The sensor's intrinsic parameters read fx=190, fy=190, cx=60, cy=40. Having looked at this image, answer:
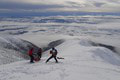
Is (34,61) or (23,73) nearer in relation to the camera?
(23,73)

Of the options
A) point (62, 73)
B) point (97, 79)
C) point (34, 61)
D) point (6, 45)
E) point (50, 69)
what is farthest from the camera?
point (6, 45)

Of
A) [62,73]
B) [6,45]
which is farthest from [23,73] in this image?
[6,45]

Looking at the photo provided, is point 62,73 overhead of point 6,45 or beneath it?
overhead

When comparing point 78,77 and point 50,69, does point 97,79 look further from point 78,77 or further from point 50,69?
point 50,69

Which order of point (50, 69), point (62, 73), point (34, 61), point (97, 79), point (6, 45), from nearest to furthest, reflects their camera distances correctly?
point (97, 79) → point (62, 73) → point (50, 69) → point (34, 61) → point (6, 45)

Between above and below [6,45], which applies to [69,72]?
above

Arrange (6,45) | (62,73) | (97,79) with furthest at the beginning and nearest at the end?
(6,45)
(62,73)
(97,79)

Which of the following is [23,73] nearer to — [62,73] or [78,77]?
[62,73]

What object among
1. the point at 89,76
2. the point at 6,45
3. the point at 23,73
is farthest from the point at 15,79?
the point at 6,45

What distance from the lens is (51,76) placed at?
18281 millimetres

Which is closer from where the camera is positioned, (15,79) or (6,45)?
(15,79)

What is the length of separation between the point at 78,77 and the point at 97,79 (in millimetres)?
1742

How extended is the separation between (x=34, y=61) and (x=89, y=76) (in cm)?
1142

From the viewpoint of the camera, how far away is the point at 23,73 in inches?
781
